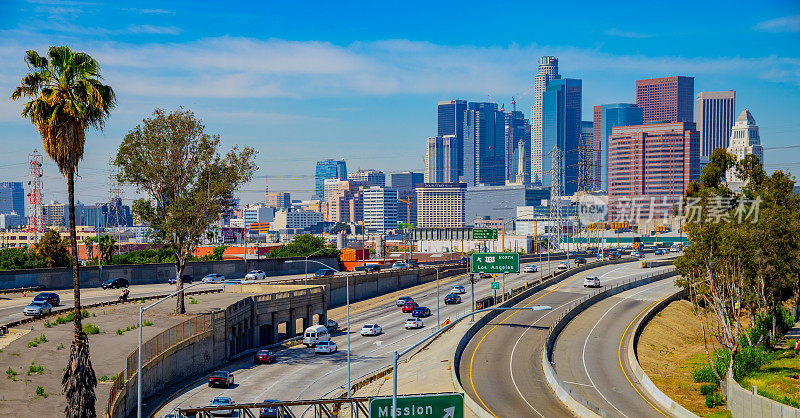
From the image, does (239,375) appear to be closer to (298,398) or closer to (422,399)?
(298,398)

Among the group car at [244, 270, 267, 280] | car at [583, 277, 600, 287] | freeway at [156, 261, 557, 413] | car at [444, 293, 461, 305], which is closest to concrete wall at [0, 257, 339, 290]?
car at [244, 270, 267, 280]

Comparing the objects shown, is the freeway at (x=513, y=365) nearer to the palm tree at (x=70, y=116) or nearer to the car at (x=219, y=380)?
the car at (x=219, y=380)

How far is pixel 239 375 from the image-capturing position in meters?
67.1

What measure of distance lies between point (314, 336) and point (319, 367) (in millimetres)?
10578

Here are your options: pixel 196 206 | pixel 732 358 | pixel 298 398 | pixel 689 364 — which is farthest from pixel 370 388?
pixel 689 364

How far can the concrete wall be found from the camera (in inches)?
3489

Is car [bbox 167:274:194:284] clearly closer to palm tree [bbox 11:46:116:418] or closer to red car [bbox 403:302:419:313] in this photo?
red car [bbox 403:302:419:313]

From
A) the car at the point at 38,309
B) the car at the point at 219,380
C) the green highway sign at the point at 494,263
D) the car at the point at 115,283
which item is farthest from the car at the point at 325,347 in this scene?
the car at the point at 115,283

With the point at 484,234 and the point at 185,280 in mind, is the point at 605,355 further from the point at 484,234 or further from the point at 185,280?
the point at 185,280

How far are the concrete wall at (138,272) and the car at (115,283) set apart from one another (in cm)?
272

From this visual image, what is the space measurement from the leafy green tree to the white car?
920 inches

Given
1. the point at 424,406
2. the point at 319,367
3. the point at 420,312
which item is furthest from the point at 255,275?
the point at 424,406

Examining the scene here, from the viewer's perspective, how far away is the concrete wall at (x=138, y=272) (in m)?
88.6

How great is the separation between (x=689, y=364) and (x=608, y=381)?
1691 centimetres
